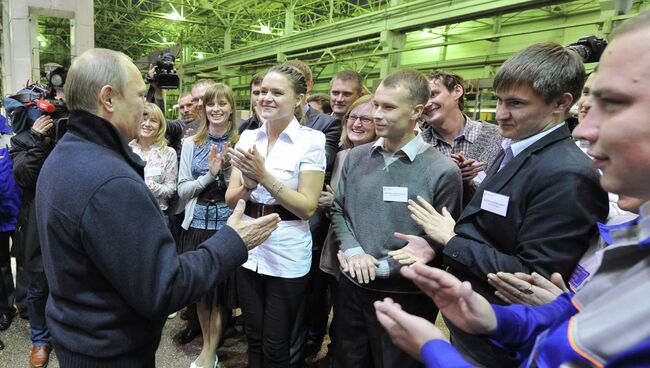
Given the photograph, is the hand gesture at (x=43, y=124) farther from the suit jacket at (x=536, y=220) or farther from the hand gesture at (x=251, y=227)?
the suit jacket at (x=536, y=220)

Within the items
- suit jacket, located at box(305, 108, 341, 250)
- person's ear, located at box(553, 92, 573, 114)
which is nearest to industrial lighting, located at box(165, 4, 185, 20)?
suit jacket, located at box(305, 108, 341, 250)

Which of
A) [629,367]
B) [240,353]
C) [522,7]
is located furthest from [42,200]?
[522,7]

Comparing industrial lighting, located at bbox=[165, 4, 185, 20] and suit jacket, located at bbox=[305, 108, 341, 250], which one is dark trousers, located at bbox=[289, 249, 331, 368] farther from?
industrial lighting, located at bbox=[165, 4, 185, 20]

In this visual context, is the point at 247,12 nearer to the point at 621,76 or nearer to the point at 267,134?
the point at 267,134

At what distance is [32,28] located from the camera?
647 centimetres

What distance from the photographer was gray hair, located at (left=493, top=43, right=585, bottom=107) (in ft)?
4.14

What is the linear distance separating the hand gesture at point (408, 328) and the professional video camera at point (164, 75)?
9.86 feet

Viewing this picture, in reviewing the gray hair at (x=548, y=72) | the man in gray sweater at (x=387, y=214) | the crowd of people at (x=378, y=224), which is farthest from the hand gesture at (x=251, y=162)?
the gray hair at (x=548, y=72)

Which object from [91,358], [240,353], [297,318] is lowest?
[240,353]

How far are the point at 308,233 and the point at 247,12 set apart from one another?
562 inches

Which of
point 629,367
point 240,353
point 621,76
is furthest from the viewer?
point 240,353

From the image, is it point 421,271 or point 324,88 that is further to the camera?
point 324,88

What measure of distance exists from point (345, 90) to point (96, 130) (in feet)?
6.83

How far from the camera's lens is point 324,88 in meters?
14.3
